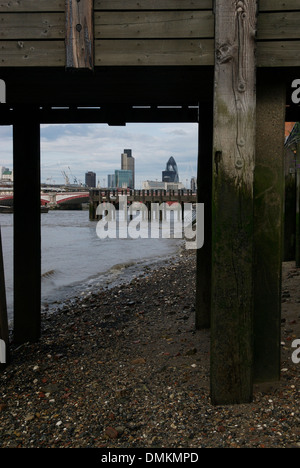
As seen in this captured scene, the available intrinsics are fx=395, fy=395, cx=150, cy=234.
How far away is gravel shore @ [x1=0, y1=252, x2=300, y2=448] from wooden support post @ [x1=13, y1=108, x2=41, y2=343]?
409mm

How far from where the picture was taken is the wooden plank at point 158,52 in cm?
321

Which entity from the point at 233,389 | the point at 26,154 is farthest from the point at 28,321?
the point at 233,389

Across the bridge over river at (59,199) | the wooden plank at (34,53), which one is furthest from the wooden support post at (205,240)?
the bridge over river at (59,199)

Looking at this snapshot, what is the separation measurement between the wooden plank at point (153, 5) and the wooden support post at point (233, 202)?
177mm

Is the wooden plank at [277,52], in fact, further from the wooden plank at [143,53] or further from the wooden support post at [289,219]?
the wooden support post at [289,219]

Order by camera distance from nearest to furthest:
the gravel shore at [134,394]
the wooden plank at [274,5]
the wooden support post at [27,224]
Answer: the gravel shore at [134,394]
the wooden plank at [274,5]
the wooden support post at [27,224]

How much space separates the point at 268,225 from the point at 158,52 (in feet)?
5.59

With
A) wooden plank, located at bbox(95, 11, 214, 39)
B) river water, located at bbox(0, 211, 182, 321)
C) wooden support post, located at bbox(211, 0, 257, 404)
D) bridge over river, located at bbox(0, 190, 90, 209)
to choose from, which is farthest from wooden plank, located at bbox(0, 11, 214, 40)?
bridge over river, located at bbox(0, 190, 90, 209)

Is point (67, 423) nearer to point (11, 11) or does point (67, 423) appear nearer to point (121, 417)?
point (121, 417)

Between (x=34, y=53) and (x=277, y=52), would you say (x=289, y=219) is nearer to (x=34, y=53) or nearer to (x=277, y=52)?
(x=277, y=52)

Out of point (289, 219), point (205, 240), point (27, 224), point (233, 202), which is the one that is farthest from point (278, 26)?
point (289, 219)

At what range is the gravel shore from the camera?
9.93 feet

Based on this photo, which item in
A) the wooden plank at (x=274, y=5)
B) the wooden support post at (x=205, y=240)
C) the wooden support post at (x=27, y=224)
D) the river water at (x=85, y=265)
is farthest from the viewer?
the river water at (x=85, y=265)
